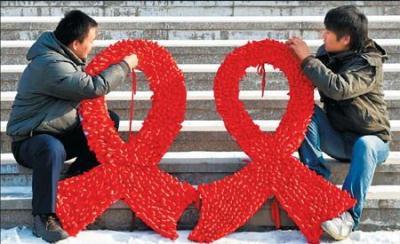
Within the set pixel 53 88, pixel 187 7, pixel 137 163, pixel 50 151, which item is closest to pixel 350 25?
pixel 137 163

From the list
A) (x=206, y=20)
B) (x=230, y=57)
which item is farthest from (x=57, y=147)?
(x=206, y=20)

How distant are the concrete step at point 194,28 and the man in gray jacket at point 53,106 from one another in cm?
163

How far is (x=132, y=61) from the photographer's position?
352cm

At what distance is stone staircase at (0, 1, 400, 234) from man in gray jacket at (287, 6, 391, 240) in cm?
19

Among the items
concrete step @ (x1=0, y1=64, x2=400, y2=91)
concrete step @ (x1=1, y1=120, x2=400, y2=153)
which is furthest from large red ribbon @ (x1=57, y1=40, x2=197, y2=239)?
concrete step @ (x1=0, y1=64, x2=400, y2=91)

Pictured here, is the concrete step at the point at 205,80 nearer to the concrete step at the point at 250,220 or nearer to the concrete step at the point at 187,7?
the concrete step at the point at 250,220

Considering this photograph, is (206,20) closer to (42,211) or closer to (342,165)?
(342,165)

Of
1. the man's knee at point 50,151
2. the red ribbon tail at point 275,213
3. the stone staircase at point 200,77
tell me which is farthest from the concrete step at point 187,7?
the red ribbon tail at point 275,213

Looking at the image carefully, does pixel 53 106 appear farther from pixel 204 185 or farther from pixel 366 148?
pixel 366 148

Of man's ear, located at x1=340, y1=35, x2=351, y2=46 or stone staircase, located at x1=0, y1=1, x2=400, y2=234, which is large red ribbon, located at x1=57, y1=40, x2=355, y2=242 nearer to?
stone staircase, located at x1=0, y1=1, x2=400, y2=234

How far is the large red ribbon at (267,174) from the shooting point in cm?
336

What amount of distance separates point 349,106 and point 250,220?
88 centimetres

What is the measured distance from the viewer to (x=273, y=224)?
356 cm

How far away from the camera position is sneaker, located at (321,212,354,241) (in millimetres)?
3254
